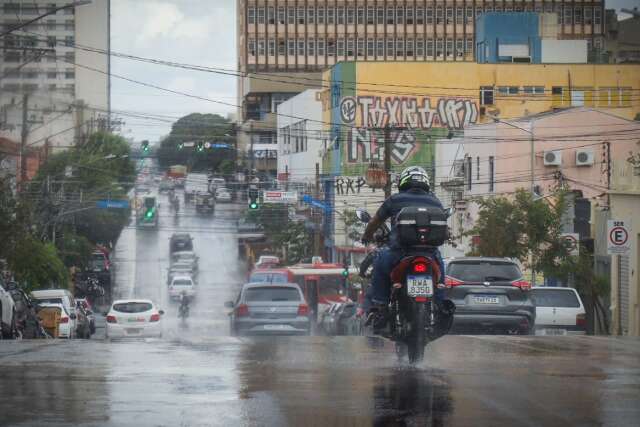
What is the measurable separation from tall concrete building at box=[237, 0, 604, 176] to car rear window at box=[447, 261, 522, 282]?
124m

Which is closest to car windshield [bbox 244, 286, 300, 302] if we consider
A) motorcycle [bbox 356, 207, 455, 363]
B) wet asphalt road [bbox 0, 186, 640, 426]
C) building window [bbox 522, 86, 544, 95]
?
wet asphalt road [bbox 0, 186, 640, 426]

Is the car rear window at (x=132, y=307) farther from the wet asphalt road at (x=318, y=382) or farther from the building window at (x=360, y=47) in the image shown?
the building window at (x=360, y=47)

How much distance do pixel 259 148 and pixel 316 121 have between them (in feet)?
60.7

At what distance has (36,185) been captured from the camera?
62531 millimetres

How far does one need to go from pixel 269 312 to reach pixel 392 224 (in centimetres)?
1434

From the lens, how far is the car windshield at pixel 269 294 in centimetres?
2697

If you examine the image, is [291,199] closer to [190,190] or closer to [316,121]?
[316,121]

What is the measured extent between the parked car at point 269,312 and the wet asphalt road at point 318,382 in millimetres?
9834

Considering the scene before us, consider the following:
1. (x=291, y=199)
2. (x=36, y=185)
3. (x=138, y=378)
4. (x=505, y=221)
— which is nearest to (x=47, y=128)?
(x=36, y=185)

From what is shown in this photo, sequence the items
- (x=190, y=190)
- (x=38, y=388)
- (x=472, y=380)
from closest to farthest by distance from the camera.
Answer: (x=38, y=388) < (x=472, y=380) < (x=190, y=190)

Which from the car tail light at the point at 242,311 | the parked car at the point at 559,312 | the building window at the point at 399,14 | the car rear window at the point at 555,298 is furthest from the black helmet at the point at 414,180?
the building window at the point at 399,14

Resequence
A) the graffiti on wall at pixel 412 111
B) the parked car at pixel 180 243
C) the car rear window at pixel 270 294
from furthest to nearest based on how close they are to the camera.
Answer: the parked car at pixel 180 243, the graffiti on wall at pixel 412 111, the car rear window at pixel 270 294

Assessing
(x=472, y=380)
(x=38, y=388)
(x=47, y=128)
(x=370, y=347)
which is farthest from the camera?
(x=47, y=128)

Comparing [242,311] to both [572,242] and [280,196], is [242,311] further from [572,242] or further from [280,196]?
[280,196]
